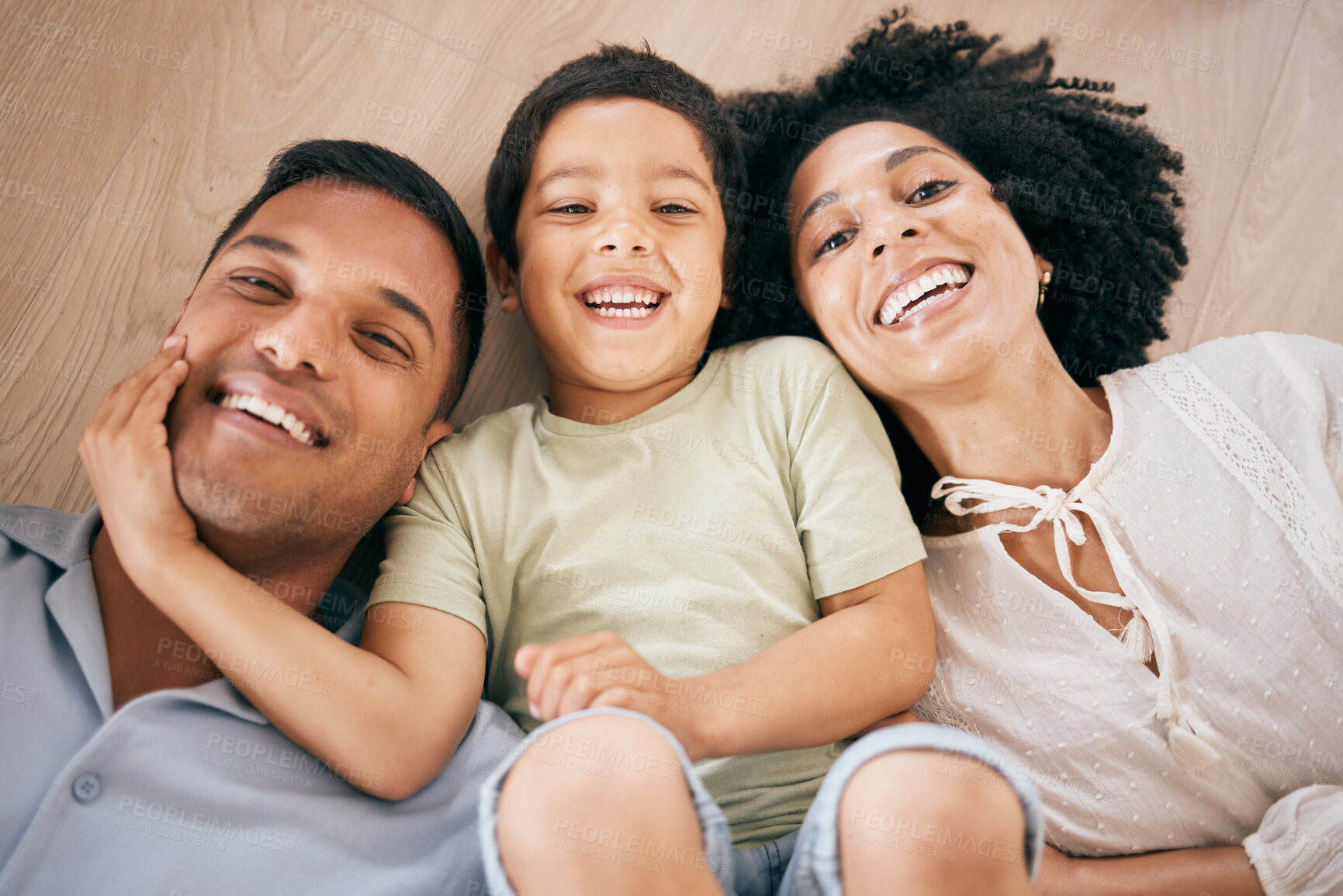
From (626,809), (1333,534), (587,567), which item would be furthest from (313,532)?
(1333,534)

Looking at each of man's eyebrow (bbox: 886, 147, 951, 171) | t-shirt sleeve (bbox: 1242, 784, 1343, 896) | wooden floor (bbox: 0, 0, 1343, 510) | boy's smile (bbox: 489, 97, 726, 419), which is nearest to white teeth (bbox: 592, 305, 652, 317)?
boy's smile (bbox: 489, 97, 726, 419)

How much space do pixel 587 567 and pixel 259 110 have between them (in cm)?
112

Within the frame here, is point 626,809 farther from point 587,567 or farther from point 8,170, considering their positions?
point 8,170

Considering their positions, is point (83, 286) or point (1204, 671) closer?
point (1204, 671)

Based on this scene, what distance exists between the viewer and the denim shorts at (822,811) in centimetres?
81

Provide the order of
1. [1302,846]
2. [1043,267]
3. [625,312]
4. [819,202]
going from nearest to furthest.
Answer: [1302,846] < [625,312] < [819,202] < [1043,267]

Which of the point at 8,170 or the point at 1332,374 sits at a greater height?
the point at 1332,374

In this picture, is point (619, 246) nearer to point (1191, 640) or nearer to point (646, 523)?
point (646, 523)

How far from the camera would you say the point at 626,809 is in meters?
0.79

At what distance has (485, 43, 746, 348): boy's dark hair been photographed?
1401mm

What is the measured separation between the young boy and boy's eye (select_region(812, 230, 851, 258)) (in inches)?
7.0

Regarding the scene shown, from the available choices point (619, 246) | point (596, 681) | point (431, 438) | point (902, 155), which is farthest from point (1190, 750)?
point (431, 438)

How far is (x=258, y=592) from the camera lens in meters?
1.08

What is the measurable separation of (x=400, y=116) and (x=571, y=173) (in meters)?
0.52
